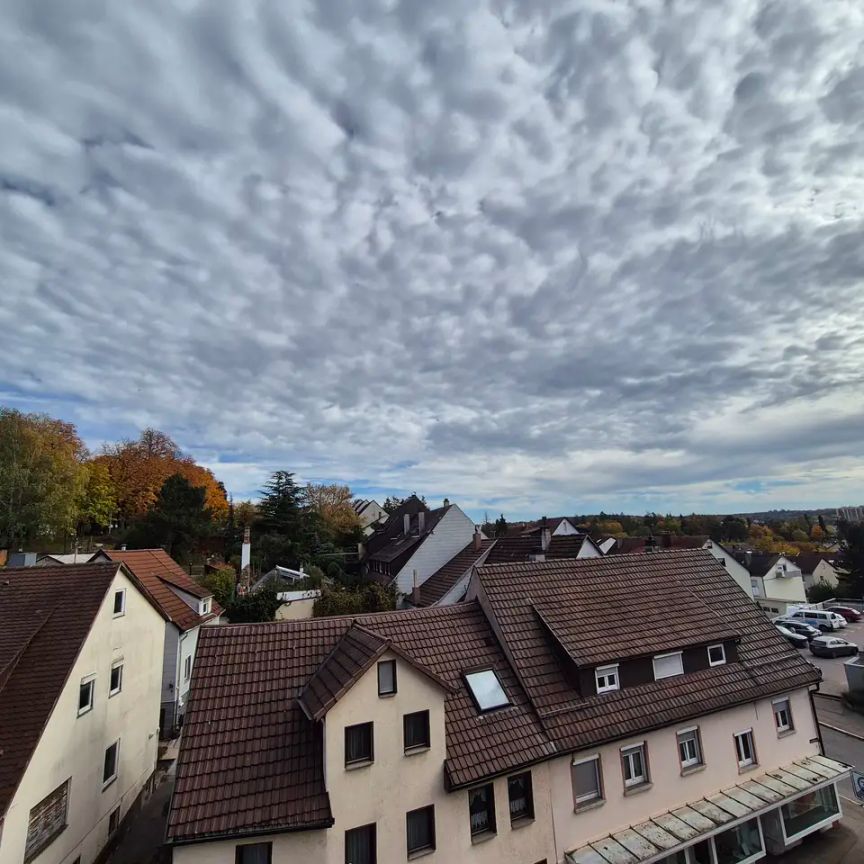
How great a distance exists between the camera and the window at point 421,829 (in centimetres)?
1054

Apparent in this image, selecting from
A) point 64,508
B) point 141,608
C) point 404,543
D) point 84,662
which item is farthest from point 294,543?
point 84,662

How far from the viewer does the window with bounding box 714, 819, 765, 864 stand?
1375 centimetres

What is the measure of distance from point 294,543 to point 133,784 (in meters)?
39.8

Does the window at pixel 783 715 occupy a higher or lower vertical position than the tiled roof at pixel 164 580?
lower

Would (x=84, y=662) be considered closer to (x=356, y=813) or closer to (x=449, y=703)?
(x=356, y=813)

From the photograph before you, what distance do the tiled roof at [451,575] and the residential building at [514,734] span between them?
14052mm

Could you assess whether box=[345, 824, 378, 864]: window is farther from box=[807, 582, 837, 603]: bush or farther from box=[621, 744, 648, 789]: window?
box=[807, 582, 837, 603]: bush

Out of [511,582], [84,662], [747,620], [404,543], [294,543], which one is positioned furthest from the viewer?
[294,543]

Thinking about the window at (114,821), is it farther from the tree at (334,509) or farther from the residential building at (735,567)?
the residential building at (735,567)

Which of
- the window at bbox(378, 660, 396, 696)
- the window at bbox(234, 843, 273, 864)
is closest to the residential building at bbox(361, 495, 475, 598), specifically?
the window at bbox(378, 660, 396, 696)

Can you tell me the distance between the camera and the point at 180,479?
167ft

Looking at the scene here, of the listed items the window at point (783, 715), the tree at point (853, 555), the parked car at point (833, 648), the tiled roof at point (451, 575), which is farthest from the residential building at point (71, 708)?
the tree at point (853, 555)

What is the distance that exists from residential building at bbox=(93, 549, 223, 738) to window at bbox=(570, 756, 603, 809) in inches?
686

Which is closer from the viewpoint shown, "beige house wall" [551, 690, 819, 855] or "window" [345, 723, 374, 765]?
"window" [345, 723, 374, 765]
